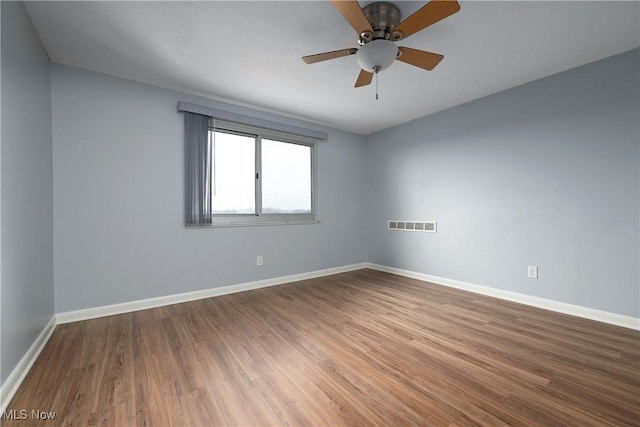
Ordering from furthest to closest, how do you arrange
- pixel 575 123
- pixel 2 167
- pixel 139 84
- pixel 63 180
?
pixel 139 84
pixel 575 123
pixel 63 180
pixel 2 167

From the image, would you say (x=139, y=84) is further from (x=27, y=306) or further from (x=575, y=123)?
(x=575, y=123)

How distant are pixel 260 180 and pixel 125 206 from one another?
150 centimetres

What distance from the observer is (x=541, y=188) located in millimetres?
2633

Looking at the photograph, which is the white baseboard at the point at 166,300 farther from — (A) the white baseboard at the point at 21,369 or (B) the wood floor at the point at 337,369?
(A) the white baseboard at the point at 21,369

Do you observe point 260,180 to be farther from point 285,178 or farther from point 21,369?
point 21,369

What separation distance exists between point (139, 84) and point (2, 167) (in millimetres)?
1687

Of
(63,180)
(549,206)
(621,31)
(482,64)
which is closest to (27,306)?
(63,180)

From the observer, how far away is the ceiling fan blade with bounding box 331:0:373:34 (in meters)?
1.41

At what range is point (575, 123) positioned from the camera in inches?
95.7

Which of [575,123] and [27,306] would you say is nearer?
[27,306]

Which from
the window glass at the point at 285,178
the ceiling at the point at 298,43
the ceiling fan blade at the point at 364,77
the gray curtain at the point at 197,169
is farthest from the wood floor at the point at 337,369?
the ceiling at the point at 298,43

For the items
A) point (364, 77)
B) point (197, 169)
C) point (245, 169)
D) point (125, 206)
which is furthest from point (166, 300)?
point (364, 77)

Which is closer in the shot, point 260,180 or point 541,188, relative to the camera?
point 541,188

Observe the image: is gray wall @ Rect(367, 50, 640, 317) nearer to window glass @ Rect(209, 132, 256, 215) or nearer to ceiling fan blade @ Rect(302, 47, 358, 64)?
ceiling fan blade @ Rect(302, 47, 358, 64)
